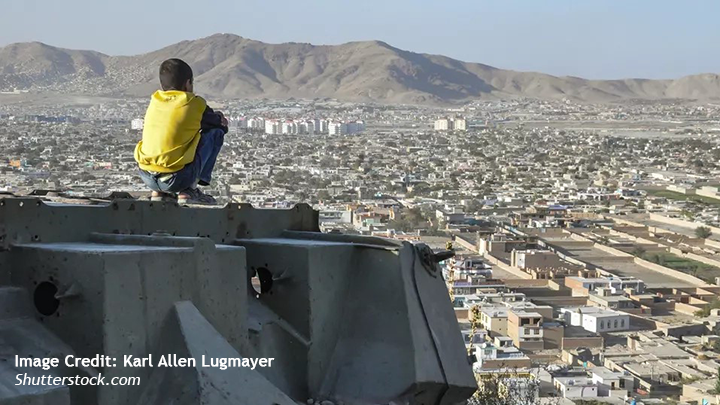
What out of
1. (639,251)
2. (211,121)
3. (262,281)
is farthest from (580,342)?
(262,281)

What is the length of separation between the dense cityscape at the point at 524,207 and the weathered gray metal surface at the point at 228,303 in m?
0.54

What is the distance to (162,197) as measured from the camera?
4988 millimetres

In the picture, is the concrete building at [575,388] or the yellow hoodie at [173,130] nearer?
the yellow hoodie at [173,130]

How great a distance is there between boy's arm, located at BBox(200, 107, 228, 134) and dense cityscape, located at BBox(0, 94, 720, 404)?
1.54 ft

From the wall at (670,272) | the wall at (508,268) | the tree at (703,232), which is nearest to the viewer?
the wall at (670,272)

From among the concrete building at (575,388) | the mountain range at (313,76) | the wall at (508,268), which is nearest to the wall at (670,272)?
the wall at (508,268)

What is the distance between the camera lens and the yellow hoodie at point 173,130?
529cm

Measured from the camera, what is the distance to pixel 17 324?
4.13 metres

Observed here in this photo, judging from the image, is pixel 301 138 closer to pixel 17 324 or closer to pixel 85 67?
pixel 85 67

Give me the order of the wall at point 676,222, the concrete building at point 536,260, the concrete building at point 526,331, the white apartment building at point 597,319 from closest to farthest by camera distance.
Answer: the concrete building at point 526,331, the white apartment building at point 597,319, the concrete building at point 536,260, the wall at point 676,222

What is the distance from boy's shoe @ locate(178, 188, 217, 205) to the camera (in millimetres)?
5188

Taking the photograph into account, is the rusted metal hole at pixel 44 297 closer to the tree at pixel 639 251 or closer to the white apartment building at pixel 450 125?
the tree at pixel 639 251

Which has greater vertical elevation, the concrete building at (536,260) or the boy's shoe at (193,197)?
the boy's shoe at (193,197)

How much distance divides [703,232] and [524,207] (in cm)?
1237
